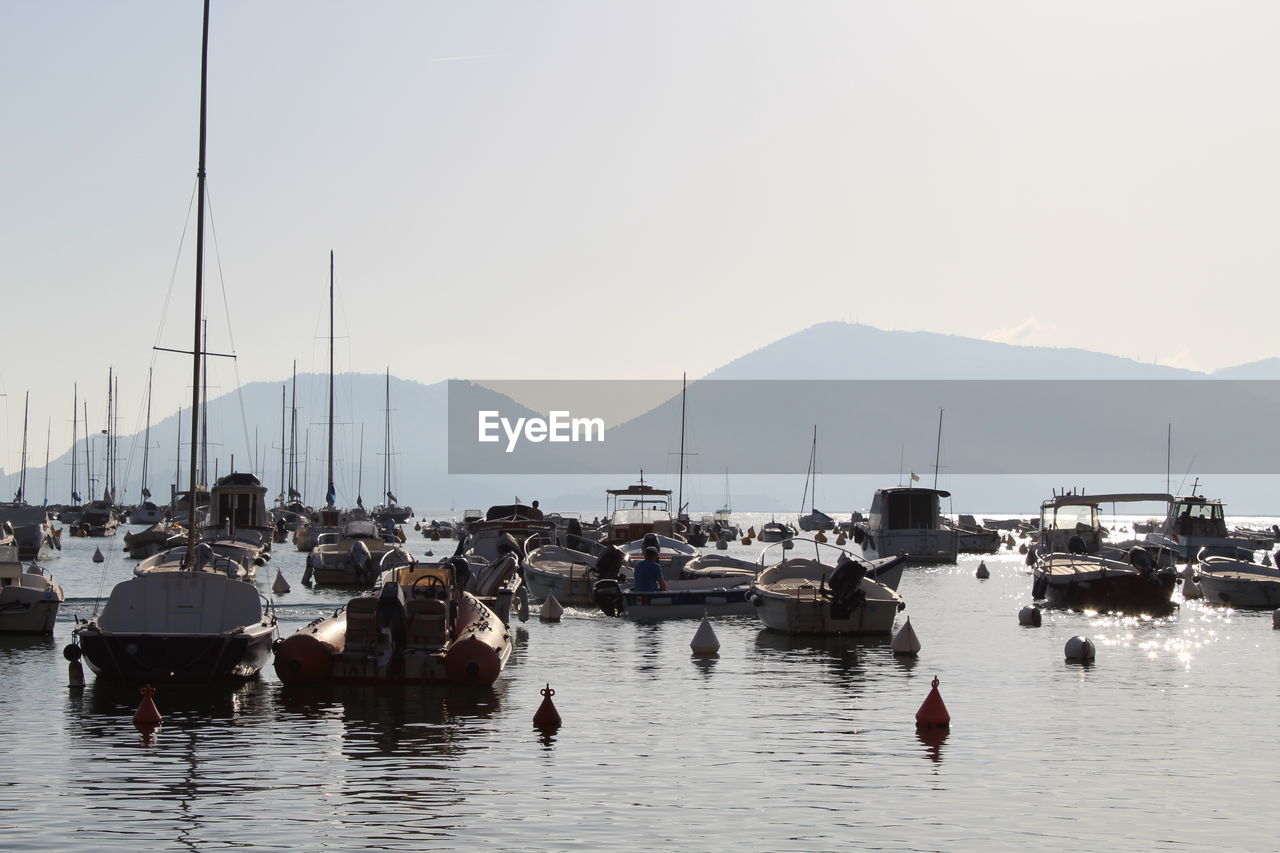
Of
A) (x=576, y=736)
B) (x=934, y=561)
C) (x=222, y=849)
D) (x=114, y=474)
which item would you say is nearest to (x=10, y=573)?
(x=576, y=736)

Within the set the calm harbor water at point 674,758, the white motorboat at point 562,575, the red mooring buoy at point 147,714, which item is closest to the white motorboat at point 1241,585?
the calm harbor water at point 674,758

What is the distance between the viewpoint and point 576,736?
23.6 metres

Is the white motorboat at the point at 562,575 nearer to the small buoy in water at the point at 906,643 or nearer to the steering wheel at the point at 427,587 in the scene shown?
the small buoy in water at the point at 906,643

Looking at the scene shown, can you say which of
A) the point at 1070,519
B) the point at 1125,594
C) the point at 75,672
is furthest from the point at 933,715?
the point at 1070,519

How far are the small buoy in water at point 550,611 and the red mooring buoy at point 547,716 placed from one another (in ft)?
68.4

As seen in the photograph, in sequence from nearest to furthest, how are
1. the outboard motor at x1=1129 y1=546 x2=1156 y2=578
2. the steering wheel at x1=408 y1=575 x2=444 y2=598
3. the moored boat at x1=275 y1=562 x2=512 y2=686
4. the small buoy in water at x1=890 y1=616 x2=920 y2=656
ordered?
the moored boat at x1=275 y1=562 x2=512 y2=686 < the steering wheel at x1=408 y1=575 x2=444 y2=598 < the small buoy in water at x1=890 y1=616 x2=920 y2=656 < the outboard motor at x1=1129 y1=546 x2=1156 y2=578

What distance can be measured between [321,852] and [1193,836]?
985cm

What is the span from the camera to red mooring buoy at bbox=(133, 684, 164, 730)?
78.9 feet

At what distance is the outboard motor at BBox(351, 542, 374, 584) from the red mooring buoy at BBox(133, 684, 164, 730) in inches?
1518

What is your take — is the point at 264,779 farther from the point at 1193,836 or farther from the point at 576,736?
the point at 1193,836

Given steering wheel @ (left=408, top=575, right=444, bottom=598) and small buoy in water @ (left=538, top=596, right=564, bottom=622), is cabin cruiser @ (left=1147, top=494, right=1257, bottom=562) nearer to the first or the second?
small buoy in water @ (left=538, top=596, right=564, bottom=622)

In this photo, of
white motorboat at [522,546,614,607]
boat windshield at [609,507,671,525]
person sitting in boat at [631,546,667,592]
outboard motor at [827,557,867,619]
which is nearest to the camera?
outboard motor at [827,557,867,619]

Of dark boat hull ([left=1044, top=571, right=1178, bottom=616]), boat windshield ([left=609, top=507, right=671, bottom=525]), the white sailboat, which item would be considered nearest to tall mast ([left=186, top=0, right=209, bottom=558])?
the white sailboat

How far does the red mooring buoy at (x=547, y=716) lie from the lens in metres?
24.3
